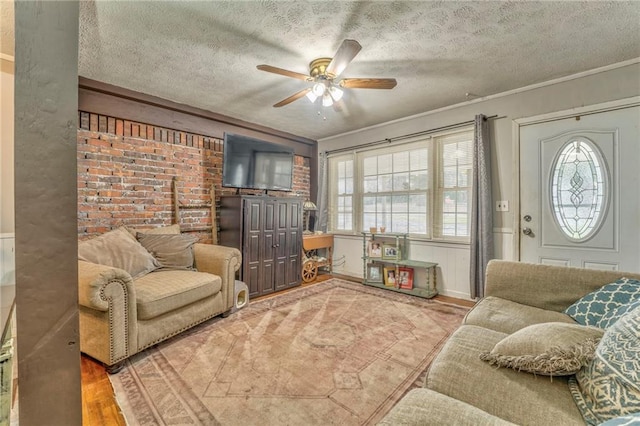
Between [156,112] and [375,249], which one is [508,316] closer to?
[375,249]

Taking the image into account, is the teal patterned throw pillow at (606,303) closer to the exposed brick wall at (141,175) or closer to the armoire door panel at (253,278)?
the armoire door panel at (253,278)

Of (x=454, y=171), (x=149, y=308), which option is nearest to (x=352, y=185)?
(x=454, y=171)

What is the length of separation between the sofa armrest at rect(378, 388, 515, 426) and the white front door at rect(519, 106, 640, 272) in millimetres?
2606

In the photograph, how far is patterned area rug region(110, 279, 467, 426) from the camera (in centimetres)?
149

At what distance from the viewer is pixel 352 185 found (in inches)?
179

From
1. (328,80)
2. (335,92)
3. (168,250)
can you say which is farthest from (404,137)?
(168,250)

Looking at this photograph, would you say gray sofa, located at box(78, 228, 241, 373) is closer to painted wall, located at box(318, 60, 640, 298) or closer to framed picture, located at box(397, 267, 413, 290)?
framed picture, located at box(397, 267, 413, 290)

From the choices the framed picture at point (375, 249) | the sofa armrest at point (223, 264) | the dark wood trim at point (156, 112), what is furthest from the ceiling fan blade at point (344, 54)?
the framed picture at point (375, 249)

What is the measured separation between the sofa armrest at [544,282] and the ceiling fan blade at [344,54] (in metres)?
1.82

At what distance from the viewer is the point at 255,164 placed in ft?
11.9

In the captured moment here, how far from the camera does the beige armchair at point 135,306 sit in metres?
1.80

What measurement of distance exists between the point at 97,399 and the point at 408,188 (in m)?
3.66

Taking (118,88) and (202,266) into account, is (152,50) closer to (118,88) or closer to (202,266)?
(118,88)

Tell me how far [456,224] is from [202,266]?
297 centimetres
